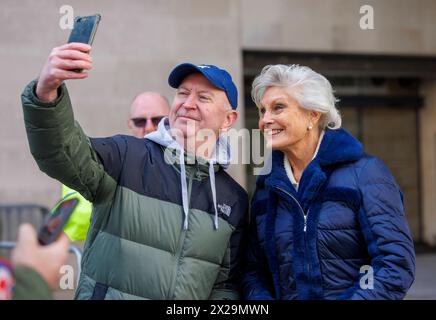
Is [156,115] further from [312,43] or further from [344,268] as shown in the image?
[312,43]

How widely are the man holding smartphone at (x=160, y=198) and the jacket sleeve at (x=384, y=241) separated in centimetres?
56

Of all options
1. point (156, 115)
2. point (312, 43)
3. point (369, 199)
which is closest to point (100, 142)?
point (369, 199)

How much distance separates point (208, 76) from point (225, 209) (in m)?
0.58

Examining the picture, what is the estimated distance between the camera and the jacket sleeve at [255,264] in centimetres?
267

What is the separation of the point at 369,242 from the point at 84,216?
1.60m

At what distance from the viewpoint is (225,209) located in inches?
102

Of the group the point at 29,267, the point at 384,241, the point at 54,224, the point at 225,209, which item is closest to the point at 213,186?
the point at 225,209

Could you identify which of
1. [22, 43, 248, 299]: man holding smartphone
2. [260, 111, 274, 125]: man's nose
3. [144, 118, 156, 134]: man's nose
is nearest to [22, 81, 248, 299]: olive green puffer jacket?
[22, 43, 248, 299]: man holding smartphone

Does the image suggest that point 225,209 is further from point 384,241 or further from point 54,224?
point 54,224

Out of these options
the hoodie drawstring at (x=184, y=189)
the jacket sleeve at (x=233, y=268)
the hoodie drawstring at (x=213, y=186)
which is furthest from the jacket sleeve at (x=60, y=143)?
the jacket sleeve at (x=233, y=268)

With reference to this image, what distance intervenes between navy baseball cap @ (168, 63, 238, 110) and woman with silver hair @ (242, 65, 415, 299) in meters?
0.17

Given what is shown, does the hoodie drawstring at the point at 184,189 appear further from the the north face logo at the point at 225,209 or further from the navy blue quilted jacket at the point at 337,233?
the navy blue quilted jacket at the point at 337,233

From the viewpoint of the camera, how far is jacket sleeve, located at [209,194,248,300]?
2604 mm

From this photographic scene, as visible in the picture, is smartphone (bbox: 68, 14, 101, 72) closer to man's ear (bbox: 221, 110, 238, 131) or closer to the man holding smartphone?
the man holding smartphone
